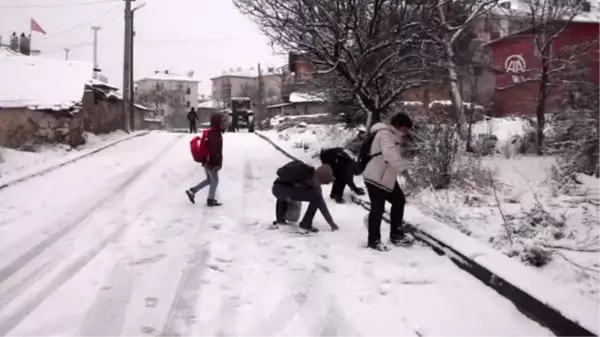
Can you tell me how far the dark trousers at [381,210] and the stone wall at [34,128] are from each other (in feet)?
50.8

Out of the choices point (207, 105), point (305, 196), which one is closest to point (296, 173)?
point (305, 196)

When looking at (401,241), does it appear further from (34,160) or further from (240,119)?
(240,119)

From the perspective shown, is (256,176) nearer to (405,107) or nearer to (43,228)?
(405,107)

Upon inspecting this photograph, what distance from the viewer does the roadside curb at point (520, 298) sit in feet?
15.2

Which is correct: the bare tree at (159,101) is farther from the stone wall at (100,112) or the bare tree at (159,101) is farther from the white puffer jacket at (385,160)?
the white puffer jacket at (385,160)

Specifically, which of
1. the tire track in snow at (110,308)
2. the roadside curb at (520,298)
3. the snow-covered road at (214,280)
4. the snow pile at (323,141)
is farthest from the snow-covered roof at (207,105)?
the tire track in snow at (110,308)

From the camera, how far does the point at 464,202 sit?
10.6m

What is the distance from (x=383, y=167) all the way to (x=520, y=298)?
96.1 inches

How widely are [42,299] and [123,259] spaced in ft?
4.82

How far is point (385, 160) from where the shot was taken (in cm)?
729

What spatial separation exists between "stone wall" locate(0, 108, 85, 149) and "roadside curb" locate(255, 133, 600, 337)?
16.4 m

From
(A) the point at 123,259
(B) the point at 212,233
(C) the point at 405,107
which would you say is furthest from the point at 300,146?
(A) the point at 123,259

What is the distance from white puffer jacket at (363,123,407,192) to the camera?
23.9ft

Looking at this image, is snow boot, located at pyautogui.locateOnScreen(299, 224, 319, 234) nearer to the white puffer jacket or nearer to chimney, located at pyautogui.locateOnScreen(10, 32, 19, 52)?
the white puffer jacket
